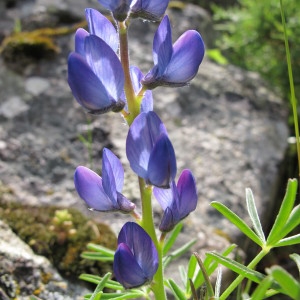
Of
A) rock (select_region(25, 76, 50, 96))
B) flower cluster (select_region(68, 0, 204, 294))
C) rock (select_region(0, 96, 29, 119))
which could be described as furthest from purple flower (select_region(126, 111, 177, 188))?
rock (select_region(25, 76, 50, 96))

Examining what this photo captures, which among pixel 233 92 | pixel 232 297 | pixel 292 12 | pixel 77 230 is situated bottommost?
pixel 232 297

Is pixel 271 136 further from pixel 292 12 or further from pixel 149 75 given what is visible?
pixel 149 75

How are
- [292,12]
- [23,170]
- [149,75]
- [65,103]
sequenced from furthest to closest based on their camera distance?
[292,12]
[65,103]
[23,170]
[149,75]

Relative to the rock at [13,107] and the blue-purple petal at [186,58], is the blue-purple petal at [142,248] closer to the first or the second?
the blue-purple petal at [186,58]

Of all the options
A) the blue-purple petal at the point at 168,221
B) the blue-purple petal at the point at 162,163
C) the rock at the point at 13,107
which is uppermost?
the blue-purple petal at the point at 162,163

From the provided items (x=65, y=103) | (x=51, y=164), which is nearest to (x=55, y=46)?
(x=65, y=103)

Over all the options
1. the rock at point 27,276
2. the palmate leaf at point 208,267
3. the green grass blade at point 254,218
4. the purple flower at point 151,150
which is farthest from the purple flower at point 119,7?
the rock at point 27,276

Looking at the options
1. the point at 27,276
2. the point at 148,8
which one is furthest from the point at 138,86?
the point at 27,276
